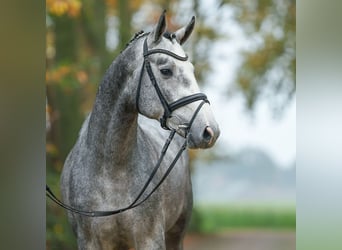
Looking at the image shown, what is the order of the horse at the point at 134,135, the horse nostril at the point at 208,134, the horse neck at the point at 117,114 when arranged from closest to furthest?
the horse nostril at the point at 208,134, the horse at the point at 134,135, the horse neck at the point at 117,114

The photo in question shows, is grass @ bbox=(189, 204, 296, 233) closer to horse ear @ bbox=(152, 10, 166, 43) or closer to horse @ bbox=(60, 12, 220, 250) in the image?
horse @ bbox=(60, 12, 220, 250)

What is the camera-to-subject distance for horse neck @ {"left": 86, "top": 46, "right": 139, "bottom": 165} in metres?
2.95

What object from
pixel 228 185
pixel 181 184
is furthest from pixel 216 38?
pixel 181 184

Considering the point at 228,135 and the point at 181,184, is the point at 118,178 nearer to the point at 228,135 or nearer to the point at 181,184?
the point at 181,184

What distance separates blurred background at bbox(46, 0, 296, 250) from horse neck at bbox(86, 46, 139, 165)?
550 centimetres

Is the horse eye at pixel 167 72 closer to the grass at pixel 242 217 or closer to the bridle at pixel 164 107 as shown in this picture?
the bridle at pixel 164 107

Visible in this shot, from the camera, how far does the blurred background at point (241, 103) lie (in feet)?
28.9

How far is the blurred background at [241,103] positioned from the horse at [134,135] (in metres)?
5.45

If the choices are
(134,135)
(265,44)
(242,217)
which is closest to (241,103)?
(265,44)

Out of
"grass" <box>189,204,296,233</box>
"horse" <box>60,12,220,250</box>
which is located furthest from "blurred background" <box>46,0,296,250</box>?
"horse" <box>60,12,220,250</box>

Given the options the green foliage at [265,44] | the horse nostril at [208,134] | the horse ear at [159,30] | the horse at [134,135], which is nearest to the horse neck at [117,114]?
the horse at [134,135]

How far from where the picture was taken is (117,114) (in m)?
2.98

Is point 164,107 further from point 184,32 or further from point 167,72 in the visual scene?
point 184,32
